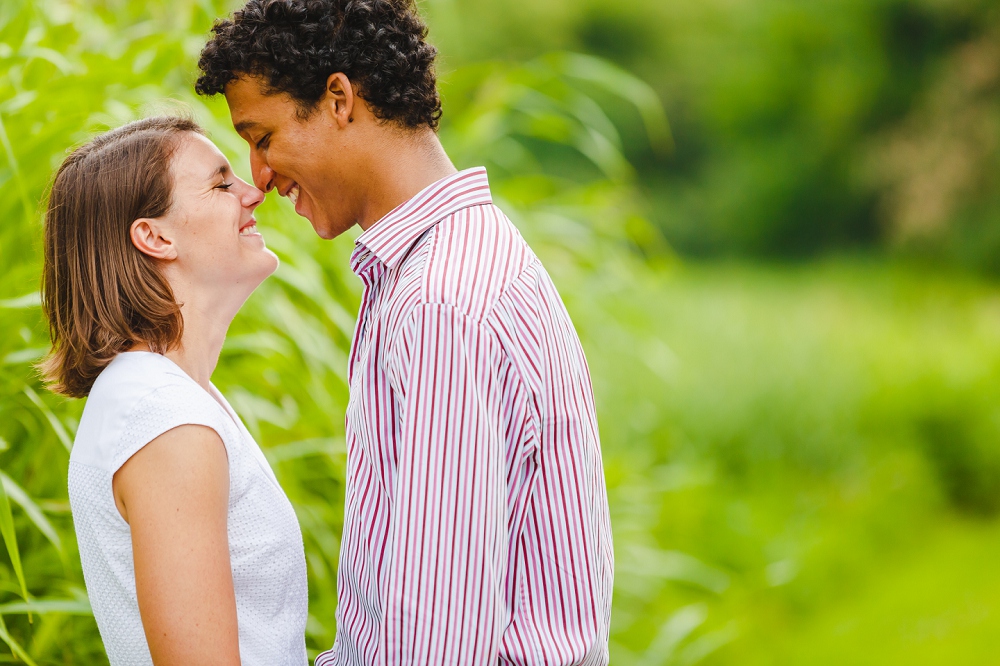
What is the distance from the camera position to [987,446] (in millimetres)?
5137

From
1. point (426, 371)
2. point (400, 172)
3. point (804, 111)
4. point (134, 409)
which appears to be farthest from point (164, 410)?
point (804, 111)

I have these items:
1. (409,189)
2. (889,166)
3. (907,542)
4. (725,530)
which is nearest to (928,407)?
(907,542)

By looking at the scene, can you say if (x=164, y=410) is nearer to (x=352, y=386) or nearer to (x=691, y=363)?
(x=352, y=386)

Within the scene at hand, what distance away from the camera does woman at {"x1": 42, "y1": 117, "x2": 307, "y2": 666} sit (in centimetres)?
115

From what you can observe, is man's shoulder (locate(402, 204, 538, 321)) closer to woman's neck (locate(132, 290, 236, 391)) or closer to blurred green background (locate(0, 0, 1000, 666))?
woman's neck (locate(132, 290, 236, 391))

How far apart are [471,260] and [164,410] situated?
46 centimetres

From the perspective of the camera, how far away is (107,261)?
4.30 feet

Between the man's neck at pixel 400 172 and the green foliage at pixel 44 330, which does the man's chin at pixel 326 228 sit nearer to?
the man's neck at pixel 400 172

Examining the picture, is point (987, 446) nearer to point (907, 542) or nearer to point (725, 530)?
point (907, 542)

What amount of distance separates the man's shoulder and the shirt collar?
0.02 metres

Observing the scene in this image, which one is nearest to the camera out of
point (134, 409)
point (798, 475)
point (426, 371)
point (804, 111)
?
point (426, 371)

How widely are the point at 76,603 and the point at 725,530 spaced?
2990 mm

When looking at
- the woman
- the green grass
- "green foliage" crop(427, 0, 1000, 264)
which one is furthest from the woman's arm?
"green foliage" crop(427, 0, 1000, 264)

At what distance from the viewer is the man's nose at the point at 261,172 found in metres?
1.40
